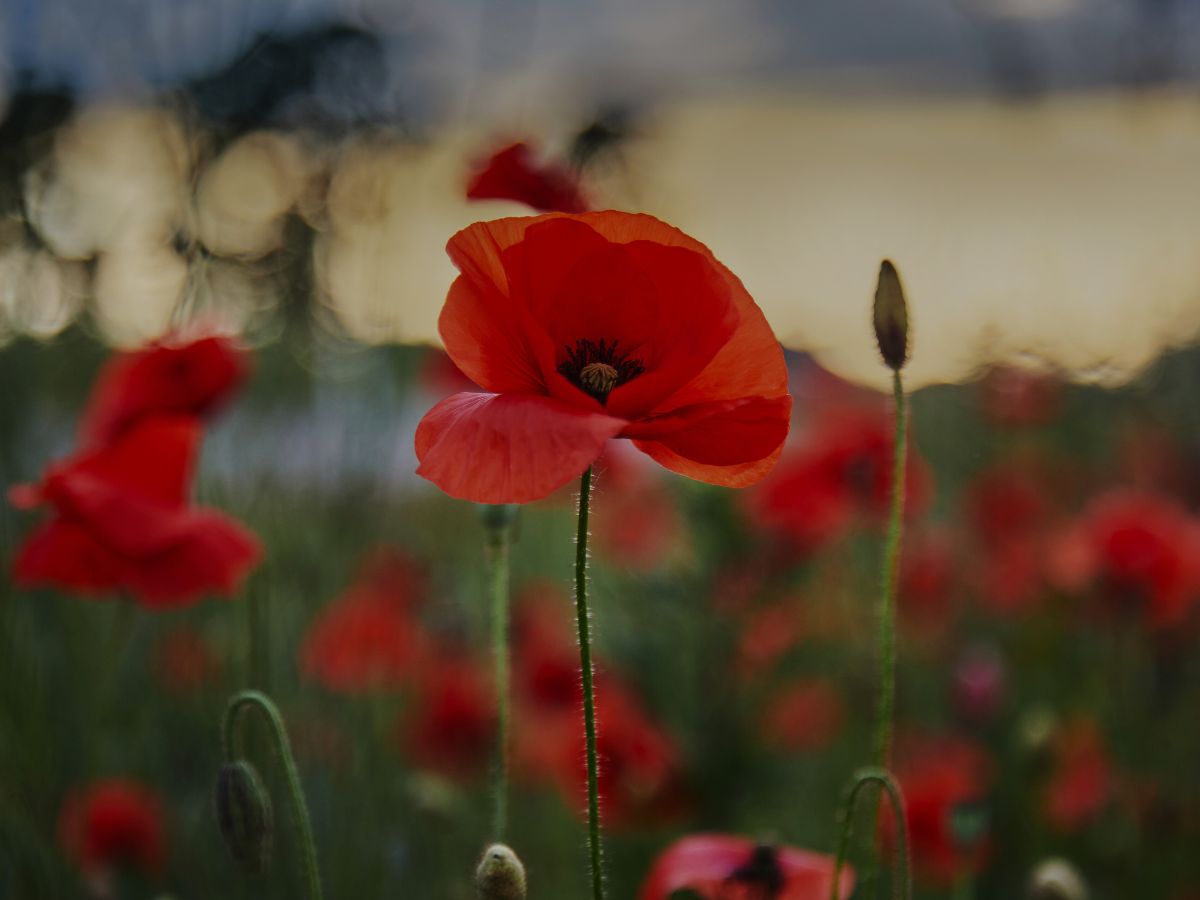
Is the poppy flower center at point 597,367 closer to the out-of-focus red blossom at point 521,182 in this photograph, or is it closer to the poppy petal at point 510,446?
the poppy petal at point 510,446

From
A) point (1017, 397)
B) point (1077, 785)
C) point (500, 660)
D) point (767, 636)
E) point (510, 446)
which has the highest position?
point (1017, 397)

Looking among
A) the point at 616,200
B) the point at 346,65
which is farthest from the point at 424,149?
the point at 616,200

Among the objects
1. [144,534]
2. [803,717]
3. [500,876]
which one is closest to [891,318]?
[500,876]

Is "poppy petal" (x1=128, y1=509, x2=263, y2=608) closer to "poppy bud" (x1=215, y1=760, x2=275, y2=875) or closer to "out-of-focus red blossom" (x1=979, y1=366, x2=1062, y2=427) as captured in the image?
"poppy bud" (x1=215, y1=760, x2=275, y2=875)

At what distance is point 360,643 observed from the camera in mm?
2734

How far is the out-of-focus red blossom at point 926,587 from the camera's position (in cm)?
323

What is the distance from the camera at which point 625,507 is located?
407cm

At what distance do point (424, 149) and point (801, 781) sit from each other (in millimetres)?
1693

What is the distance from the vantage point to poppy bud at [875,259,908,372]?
109 cm

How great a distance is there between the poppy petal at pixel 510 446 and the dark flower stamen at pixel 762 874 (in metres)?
0.48

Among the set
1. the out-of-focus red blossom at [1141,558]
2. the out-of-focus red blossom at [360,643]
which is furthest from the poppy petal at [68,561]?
the out-of-focus red blossom at [1141,558]

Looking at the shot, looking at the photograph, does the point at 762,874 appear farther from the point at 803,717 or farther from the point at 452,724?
the point at 803,717

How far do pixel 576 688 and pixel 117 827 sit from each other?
0.84 meters

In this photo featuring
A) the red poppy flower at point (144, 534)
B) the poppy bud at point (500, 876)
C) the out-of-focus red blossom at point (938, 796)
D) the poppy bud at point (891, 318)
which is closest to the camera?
the poppy bud at point (500, 876)
